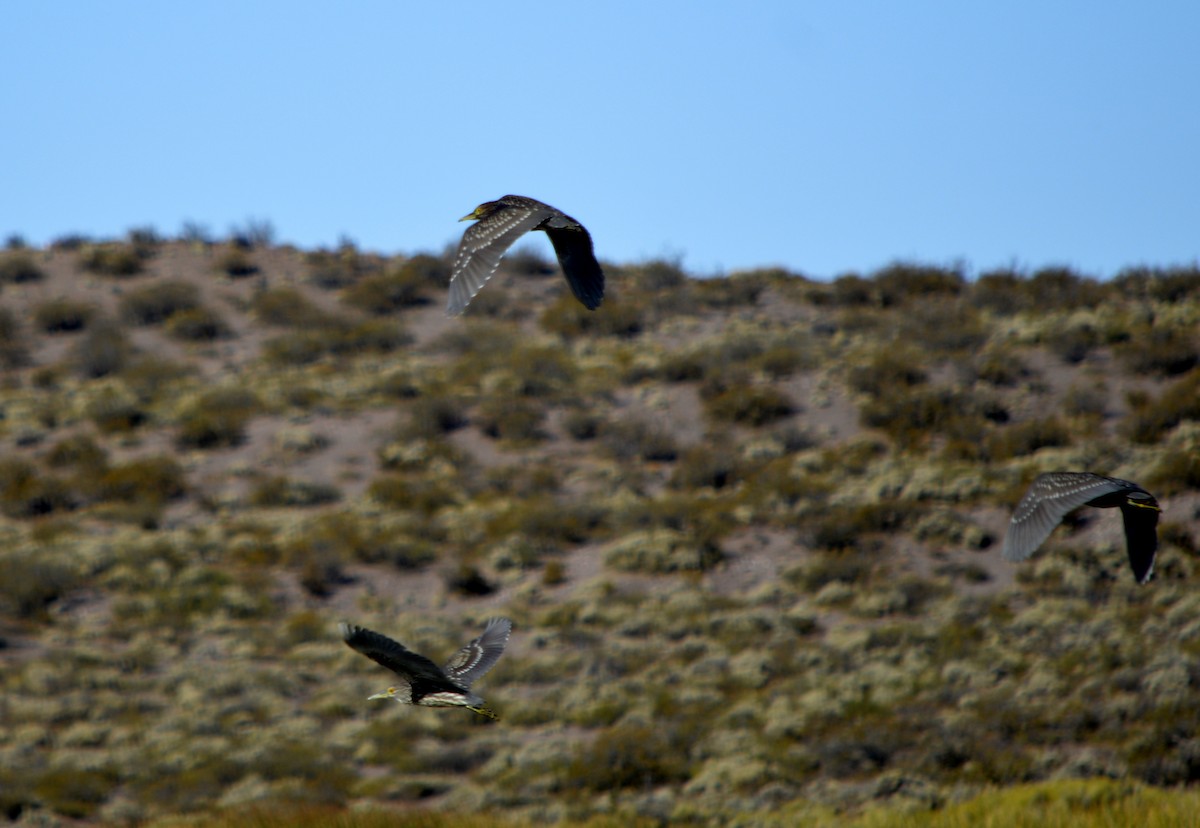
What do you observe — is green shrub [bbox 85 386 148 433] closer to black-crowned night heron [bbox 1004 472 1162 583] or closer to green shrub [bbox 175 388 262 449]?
green shrub [bbox 175 388 262 449]

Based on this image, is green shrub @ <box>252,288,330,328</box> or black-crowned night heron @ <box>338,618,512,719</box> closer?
black-crowned night heron @ <box>338,618,512,719</box>

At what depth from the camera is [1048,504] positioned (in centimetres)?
756

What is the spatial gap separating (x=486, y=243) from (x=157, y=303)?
102 feet

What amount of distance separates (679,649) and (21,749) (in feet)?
32.7

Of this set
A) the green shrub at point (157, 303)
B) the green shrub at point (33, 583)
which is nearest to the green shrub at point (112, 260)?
the green shrub at point (157, 303)

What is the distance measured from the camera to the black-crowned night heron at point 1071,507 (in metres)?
7.37

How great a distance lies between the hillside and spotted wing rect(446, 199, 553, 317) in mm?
10201

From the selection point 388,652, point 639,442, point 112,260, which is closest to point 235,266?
point 112,260

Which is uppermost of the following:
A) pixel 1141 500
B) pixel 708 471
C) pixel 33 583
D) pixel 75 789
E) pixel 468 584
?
pixel 708 471

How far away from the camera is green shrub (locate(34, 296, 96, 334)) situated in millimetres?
36438

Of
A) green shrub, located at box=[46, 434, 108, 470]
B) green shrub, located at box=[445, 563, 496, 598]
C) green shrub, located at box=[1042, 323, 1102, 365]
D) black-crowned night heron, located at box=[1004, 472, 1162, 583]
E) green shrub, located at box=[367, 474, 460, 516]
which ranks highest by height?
green shrub, located at box=[1042, 323, 1102, 365]

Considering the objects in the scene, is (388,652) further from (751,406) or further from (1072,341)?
(1072,341)

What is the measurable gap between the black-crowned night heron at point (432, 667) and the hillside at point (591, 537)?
9178 mm

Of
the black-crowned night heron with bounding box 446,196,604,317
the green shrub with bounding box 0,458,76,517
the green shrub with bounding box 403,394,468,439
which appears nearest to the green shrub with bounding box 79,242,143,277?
the green shrub with bounding box 0,458,76,517
